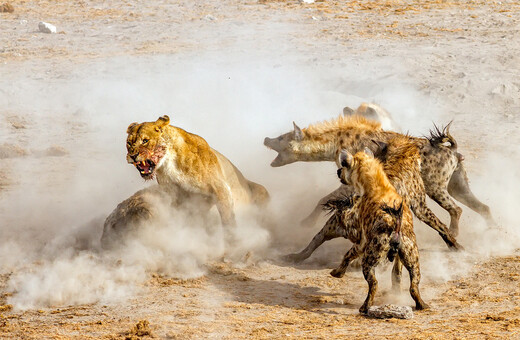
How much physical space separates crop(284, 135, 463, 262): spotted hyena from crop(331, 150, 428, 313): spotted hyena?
0.56 metres

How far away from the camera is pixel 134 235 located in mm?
7594


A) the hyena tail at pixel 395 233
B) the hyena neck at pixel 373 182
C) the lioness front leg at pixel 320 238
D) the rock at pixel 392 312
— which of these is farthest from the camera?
the lioness front leg at pixel 320 238

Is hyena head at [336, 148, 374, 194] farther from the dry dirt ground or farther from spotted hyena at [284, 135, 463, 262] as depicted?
the dry dirt ground

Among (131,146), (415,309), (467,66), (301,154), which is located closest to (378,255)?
(415,309)

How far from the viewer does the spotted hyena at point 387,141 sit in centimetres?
806

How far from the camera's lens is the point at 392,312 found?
599 centimetres

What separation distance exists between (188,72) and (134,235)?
255 inches

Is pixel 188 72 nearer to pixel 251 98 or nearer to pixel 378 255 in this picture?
pixel 251 98

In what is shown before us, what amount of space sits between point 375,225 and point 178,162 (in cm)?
192

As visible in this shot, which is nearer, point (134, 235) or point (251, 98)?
point (134, 235)

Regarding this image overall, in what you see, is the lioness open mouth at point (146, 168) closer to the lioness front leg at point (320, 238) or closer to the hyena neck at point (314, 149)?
the lioness front leg at point (320, 238)

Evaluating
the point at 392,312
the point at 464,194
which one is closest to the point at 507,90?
the point at 464,194

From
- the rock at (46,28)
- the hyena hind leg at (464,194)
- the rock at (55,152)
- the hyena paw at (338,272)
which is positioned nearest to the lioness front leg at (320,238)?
the hyena paw at (338,272)

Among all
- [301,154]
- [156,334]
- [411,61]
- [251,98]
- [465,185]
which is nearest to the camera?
[156,334]
